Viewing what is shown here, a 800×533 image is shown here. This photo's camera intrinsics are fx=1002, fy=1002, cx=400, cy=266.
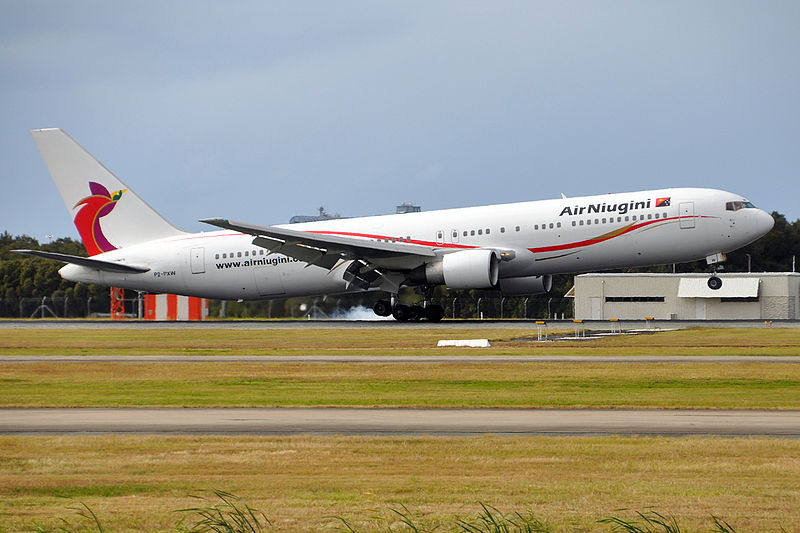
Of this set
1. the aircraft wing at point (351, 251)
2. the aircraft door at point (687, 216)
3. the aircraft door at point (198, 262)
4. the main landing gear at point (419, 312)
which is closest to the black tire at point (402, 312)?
the main landing gear at point (419, 312)

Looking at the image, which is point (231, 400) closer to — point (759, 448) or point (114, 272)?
point (759, 448)

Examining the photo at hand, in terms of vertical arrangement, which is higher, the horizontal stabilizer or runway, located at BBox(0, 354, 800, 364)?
the horizontal stabilizer

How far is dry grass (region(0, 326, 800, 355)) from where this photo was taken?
3334cm

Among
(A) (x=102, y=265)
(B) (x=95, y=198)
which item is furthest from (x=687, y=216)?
(B) (x=95, y=198)

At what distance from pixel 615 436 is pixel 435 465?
3.59m

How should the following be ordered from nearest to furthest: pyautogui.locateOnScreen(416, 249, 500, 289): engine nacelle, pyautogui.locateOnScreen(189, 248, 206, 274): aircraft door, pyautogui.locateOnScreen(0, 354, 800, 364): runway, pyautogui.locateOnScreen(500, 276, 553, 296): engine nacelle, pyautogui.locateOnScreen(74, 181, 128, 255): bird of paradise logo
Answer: pyautogui.locateOnScreen(0, 354, 800, 364): runway
pyautogui.locateOnScreen(416, 249, 500, 289): engine nacelle
pyautogui.locateOnScreen(500, 276, 553, 296): engine nacelle
pyautogui.locateOnScreen(189, 248, 206, 274): aircraft door
pyautogui.locateOnScreen(74, 181, 128, 255): bird of paradise logo

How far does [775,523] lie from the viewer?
34.1 ft

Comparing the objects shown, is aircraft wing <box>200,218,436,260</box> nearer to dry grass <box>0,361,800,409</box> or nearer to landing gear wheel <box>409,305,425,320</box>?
landing gear wheel <box>409,305,425,320</box>

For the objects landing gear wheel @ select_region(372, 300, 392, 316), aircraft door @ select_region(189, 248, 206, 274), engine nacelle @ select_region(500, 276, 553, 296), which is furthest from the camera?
aircraft door @ select_region(189, 248, 206, 274)

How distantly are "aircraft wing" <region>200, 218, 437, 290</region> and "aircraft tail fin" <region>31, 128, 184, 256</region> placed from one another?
10.4m

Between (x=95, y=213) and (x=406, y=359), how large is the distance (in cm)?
2879

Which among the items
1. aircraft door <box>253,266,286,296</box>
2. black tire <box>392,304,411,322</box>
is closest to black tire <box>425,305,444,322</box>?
black tire <box>392,304,411,322</box>

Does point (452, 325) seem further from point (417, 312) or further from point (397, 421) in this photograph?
point (397, 421)

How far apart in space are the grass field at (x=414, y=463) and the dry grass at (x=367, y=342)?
765cm
